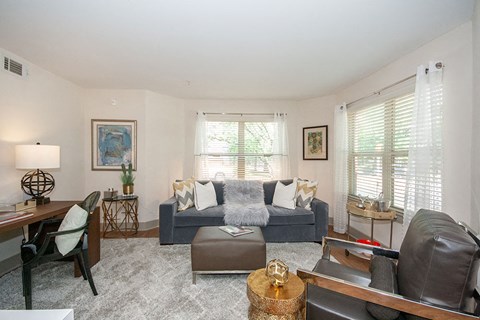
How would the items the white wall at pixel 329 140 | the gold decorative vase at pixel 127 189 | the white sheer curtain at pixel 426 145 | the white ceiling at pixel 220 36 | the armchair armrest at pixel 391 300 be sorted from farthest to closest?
the white wall at pixel 329 140
the gold decorative vase at pixel 127 189
the white sheer curtain at pixel 426 145
the white ceiling at pixel 220 36
the armchair armrest at pixel 391 300

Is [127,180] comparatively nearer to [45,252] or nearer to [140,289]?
[45,252]

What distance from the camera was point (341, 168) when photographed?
3.70m

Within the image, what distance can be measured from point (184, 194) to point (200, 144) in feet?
4.11

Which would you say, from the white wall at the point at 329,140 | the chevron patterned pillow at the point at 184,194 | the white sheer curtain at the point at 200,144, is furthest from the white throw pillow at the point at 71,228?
the white wall at the point at 329,140

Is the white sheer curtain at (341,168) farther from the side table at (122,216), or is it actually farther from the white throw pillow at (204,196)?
the side table at (122,216)

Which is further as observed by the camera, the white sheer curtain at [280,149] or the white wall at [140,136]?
the white sheer curtain at [280,149]

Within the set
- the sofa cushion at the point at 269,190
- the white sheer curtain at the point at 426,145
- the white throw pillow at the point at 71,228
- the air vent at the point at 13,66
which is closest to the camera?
the white throw pillow at the point at 71,228

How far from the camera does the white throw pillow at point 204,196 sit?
340cm

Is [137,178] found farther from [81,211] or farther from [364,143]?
[364,143]

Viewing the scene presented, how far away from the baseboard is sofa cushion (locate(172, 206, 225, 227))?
1.79 m

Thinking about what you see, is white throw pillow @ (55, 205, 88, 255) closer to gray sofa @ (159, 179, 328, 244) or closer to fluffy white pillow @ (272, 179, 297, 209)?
gray sofa @ (159, 179, 328, 244)

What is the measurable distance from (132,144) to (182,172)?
109cm

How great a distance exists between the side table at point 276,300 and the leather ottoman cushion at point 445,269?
23.0 inches

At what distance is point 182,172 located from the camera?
444 cm
